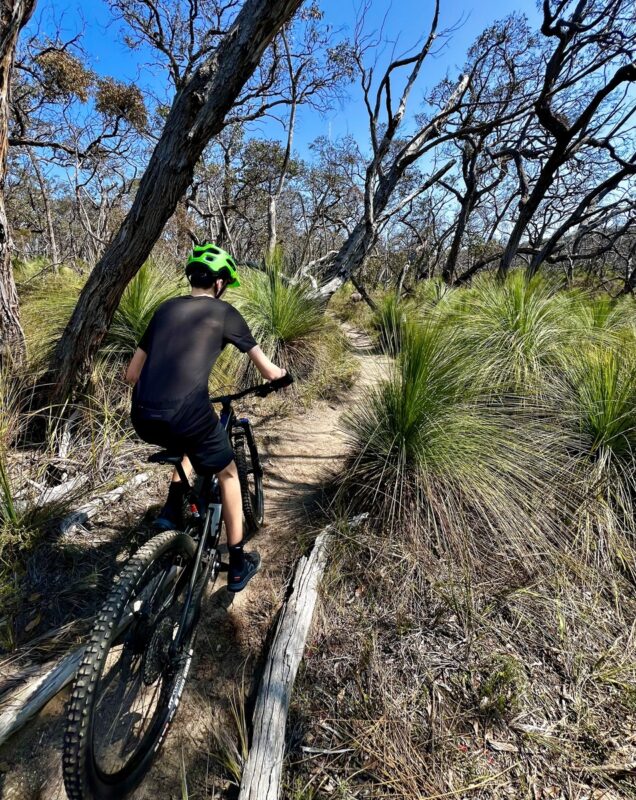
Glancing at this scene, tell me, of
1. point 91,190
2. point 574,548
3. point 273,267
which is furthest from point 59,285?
point 91,190

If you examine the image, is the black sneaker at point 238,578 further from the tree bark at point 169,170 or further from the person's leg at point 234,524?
the tree bark at point 169,170

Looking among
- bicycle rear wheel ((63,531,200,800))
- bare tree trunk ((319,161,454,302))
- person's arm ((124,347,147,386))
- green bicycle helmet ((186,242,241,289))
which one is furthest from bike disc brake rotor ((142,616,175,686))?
bare tree trunk ((319,161,454,302))

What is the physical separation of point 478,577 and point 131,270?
3.05m

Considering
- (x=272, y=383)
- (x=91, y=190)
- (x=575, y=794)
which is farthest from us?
(x=91, y=190)

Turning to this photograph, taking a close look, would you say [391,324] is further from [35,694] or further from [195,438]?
[35,694]

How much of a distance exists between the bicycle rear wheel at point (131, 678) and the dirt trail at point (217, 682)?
0.15 meters

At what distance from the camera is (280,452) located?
372 centimetres

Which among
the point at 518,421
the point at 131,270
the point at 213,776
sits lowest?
the point at 213,776

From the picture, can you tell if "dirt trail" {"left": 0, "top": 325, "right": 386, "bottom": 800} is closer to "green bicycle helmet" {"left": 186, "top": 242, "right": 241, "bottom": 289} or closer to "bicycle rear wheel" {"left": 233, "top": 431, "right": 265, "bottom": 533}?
"bicycle rear wheel" {"left": 233, "top": 431, "right": 265, "bottom": 533}

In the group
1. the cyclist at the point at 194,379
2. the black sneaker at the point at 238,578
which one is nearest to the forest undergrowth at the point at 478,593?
the black sneaker at the point at 238,578

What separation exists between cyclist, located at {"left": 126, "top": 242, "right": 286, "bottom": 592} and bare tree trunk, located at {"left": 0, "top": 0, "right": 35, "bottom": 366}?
1.68 m

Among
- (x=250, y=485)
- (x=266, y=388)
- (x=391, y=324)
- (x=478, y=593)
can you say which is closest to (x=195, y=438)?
(x=266, y=388)

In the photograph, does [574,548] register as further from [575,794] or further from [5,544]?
[5,544]

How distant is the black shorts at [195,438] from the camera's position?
1.55 metres
